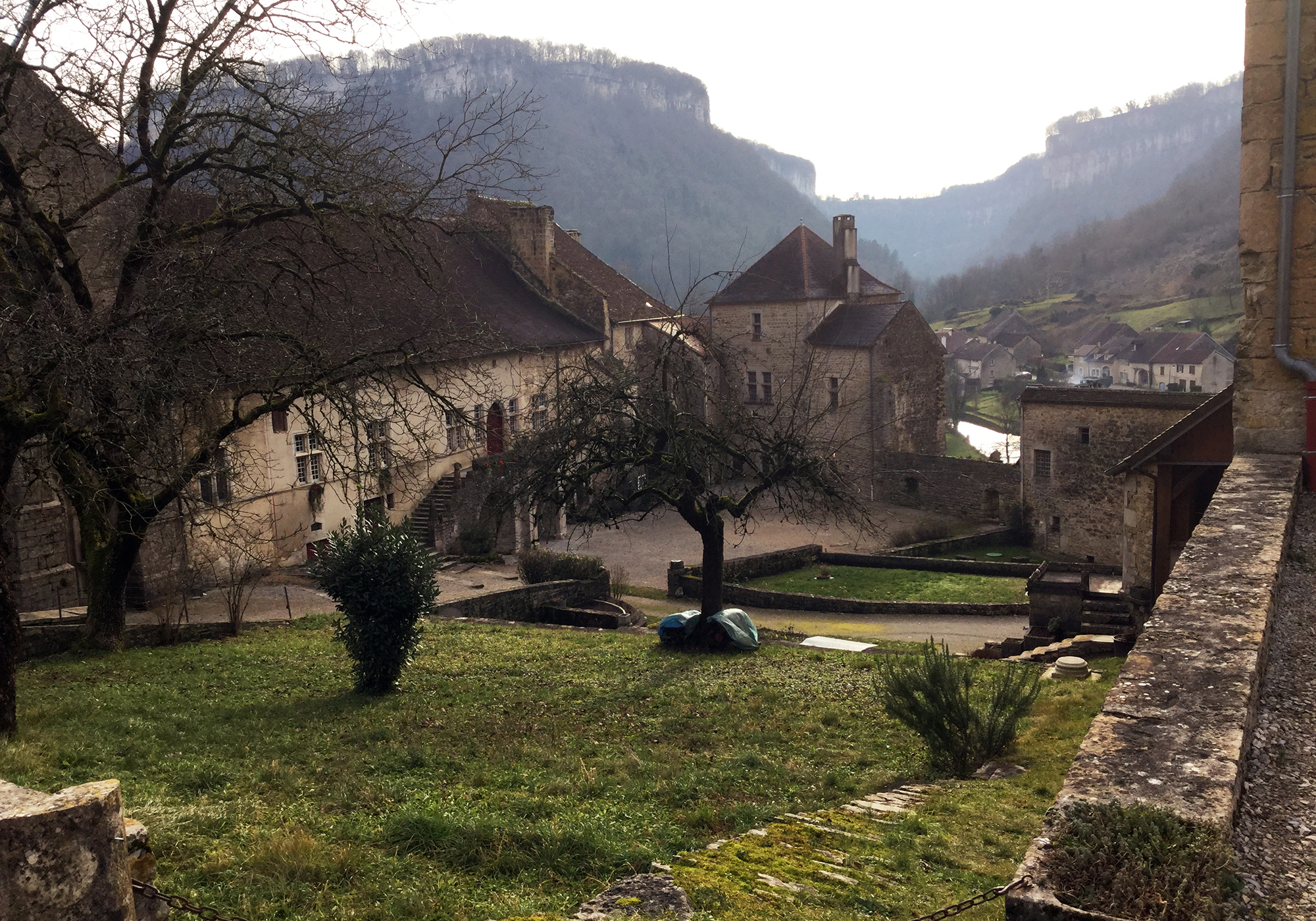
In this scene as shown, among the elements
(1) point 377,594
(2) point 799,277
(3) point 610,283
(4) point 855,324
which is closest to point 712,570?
(1) point 377,594

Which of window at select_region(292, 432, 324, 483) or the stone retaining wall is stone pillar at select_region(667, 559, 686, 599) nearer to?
window at select_region(292, 432, 324, 483)

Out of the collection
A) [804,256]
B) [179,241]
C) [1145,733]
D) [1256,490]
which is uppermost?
[804,256]

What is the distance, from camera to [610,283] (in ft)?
144

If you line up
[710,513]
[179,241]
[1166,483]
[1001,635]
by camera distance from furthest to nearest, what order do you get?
1. [1001,635]
2. [710,513]
3. [1166,483]
4. [179,241]

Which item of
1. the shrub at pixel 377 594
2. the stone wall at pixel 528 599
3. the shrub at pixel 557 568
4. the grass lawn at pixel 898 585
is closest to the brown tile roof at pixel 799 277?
the grass lawn at pixel 898 585

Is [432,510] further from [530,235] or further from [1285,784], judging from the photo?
[1285,784]

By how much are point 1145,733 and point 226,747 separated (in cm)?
799

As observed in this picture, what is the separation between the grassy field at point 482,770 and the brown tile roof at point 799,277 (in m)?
31.8

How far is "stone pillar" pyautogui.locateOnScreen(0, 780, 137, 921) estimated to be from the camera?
12.4 feet

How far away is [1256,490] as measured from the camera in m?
8.30

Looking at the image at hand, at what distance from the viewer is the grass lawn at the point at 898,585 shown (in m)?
25.7

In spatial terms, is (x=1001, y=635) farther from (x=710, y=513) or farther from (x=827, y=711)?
(x=827, y=711)

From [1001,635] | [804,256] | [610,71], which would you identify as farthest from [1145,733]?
[610,71]

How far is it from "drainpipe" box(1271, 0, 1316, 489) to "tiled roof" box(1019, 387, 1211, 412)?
68.3 ft
